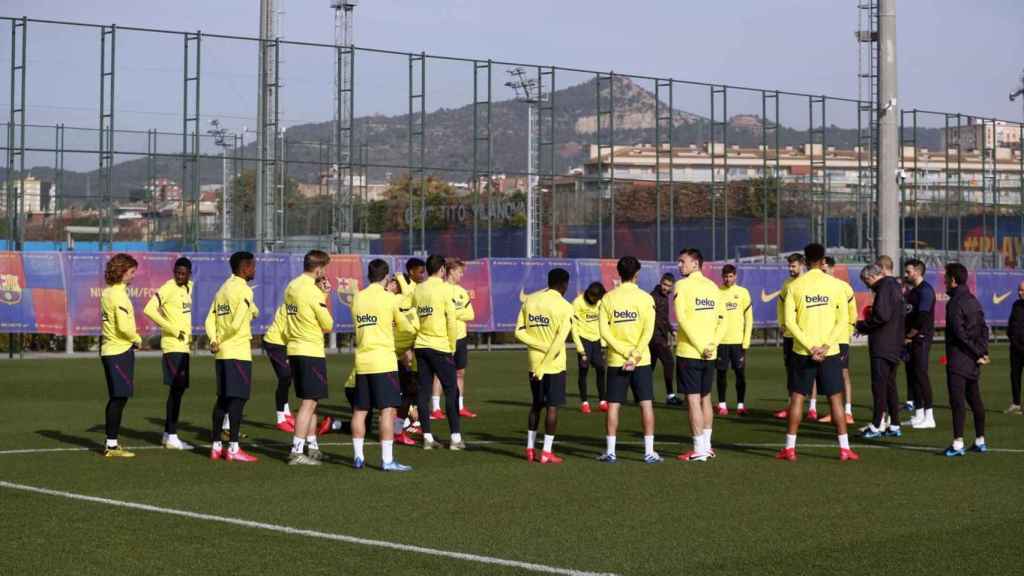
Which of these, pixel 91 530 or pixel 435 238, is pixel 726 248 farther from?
pixel 91 530

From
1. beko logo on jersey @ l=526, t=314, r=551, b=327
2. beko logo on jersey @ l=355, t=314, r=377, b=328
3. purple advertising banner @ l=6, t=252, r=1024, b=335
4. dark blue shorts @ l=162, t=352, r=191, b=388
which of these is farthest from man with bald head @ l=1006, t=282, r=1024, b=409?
purple advertising banner @ l=6, t=252, r=1024, b=335

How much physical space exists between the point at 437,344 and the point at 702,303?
282cm

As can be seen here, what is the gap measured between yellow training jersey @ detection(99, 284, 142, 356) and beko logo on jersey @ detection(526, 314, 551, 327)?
396 cm

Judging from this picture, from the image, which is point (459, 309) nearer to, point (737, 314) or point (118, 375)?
point (737, 314)

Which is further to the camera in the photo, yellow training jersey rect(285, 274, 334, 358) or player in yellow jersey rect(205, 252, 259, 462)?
player in yellow jersey rect(205, 252, 259, 462)

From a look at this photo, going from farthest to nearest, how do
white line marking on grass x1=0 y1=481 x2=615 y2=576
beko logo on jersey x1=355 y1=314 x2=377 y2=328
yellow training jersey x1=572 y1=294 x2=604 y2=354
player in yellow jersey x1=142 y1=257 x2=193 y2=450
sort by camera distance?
yellow training jersey x1=572 y1=294 x2=604 y2=354
player in yellow jersey x1=142 y1=257 x2=193 y2=450
beko logo on jersey x1=355 y1=314 x2=377 y2=328
white line marking on grass x1=0 y1=481 x2=615 y2=576

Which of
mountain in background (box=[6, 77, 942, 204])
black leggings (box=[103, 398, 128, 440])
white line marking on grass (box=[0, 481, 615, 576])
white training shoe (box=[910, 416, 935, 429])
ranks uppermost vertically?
mountain in background (box=[6, 77, 942, 204])

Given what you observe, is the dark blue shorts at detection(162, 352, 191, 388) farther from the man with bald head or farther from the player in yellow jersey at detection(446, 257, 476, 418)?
the man with bald head

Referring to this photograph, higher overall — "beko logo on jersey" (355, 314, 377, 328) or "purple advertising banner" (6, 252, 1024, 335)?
"purple advertising banner" (6, 252, 1024, 335)

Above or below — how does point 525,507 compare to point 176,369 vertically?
below

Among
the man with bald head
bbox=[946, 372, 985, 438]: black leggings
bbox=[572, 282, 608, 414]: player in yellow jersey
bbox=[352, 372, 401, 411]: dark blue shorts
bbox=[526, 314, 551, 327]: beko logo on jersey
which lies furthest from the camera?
the man with bald head

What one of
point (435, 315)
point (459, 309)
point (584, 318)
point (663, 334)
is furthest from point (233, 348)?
point (663, 334)

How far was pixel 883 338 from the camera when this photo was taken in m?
16.2

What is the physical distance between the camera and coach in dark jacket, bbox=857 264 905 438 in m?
15.9
